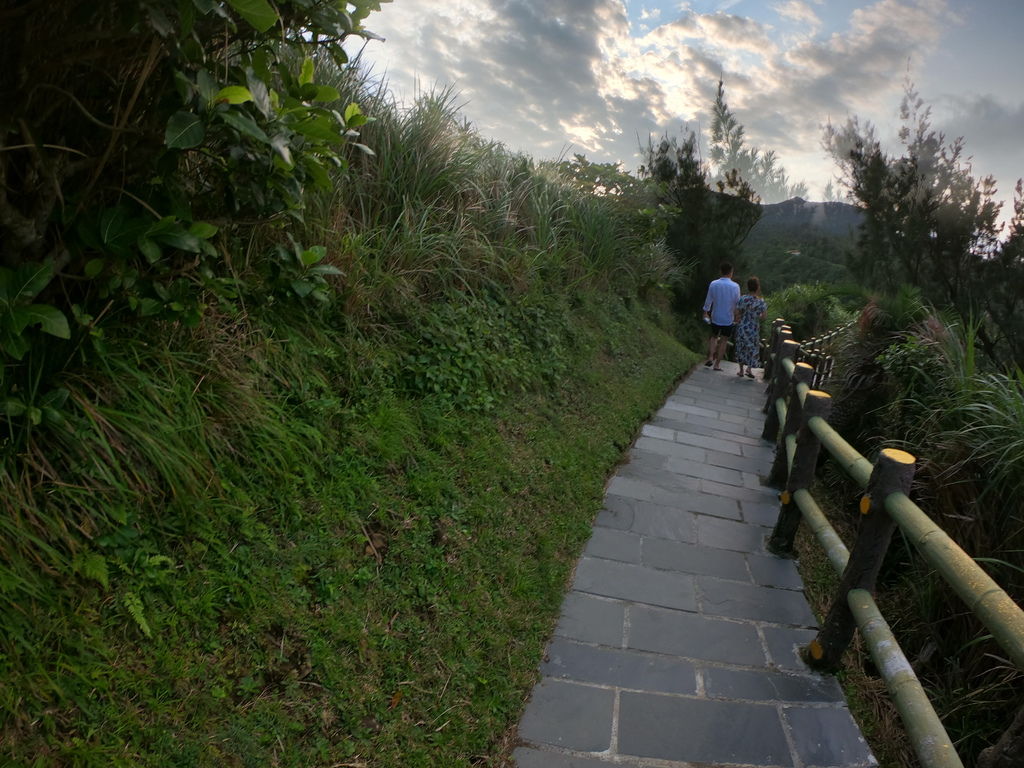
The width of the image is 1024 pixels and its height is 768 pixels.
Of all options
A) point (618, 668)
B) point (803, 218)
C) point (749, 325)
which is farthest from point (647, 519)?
point (803, 218)

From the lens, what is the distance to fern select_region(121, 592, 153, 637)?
6.08ft

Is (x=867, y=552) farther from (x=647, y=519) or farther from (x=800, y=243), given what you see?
(x=800, y=243)

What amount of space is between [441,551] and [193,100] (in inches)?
76.5

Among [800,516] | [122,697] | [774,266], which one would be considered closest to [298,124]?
[122,697]

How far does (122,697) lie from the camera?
1.72 m

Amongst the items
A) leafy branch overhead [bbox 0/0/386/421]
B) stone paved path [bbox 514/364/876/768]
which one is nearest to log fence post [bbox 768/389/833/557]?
stone paved path [bbox 514/364/876/768]

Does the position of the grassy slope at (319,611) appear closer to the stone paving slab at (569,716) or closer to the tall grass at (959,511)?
the stone paving slab at (569,716)

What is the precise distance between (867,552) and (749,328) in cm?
833

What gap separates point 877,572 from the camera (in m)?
2.87

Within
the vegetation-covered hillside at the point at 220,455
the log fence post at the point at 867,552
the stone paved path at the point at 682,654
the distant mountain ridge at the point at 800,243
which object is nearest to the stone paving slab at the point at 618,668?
the stone paved path at the point at 682,654

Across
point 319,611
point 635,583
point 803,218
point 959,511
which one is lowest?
point 635,583

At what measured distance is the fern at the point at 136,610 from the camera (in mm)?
1854

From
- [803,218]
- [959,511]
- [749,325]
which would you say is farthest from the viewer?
[803,218]

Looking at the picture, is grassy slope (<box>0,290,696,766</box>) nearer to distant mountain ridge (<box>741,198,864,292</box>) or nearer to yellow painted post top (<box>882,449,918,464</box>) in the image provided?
yellow painted post top (<box>882,449,918,464</box>)
